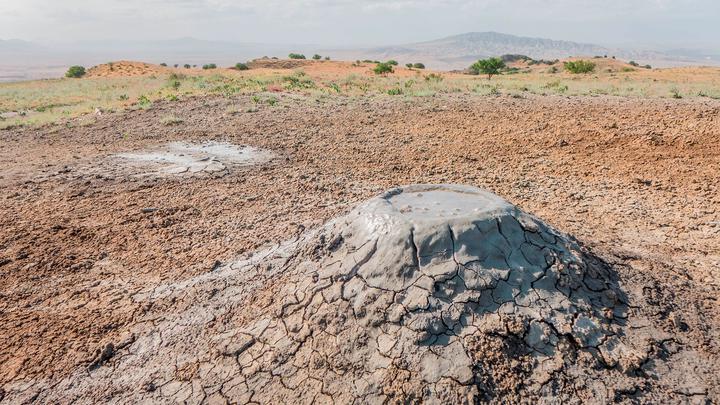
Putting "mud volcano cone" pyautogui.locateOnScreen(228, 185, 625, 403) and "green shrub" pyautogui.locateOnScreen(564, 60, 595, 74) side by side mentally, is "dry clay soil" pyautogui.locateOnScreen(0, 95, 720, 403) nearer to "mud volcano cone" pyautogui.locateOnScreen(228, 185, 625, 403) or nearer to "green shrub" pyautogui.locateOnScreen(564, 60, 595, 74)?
"mud volcano cone" pyautogui.locateOnScreen(228, 185, 625, 403)

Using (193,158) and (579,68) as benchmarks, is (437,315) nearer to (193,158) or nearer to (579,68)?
(193,158)

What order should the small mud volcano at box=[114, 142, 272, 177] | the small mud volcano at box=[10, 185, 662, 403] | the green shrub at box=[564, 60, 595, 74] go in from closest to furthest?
the small mud volcano at box=[10, 185, 662, 403] < the small mud volcano at box=[114, 142, 272, 177] < the green shrub at box=[564, 60, 595, 74]

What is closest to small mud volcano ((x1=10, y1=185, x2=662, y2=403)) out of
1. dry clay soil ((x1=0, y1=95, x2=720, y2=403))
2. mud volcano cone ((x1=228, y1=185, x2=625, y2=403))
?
mud volcano cone ((x1=228, y1=185, x2=625, y2=403))

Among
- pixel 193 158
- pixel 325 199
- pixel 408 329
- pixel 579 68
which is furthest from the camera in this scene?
pixel 579 68

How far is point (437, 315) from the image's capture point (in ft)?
8.31

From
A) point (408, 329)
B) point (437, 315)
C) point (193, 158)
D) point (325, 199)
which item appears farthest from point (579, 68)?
point (408, 329)

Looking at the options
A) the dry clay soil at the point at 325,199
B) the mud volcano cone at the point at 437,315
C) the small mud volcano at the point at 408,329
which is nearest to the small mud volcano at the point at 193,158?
the dry clay soil at the point at 325,199

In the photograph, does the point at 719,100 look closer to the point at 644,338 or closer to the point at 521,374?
the point at 644,338

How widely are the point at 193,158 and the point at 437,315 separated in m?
5.85

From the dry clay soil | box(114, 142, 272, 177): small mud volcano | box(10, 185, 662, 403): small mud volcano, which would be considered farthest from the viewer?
box(114, 142, 272, 177): small mud volcano

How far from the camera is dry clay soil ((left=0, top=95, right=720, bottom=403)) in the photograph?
3209mm

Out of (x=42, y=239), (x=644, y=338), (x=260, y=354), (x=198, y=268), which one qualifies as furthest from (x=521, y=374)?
(x=42, y=239)

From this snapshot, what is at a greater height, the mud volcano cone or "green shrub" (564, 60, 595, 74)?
"green shrub" (564, 60, 595, 74)

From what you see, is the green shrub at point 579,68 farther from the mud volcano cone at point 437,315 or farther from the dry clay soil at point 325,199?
the mud volcano cone at point 437,315
